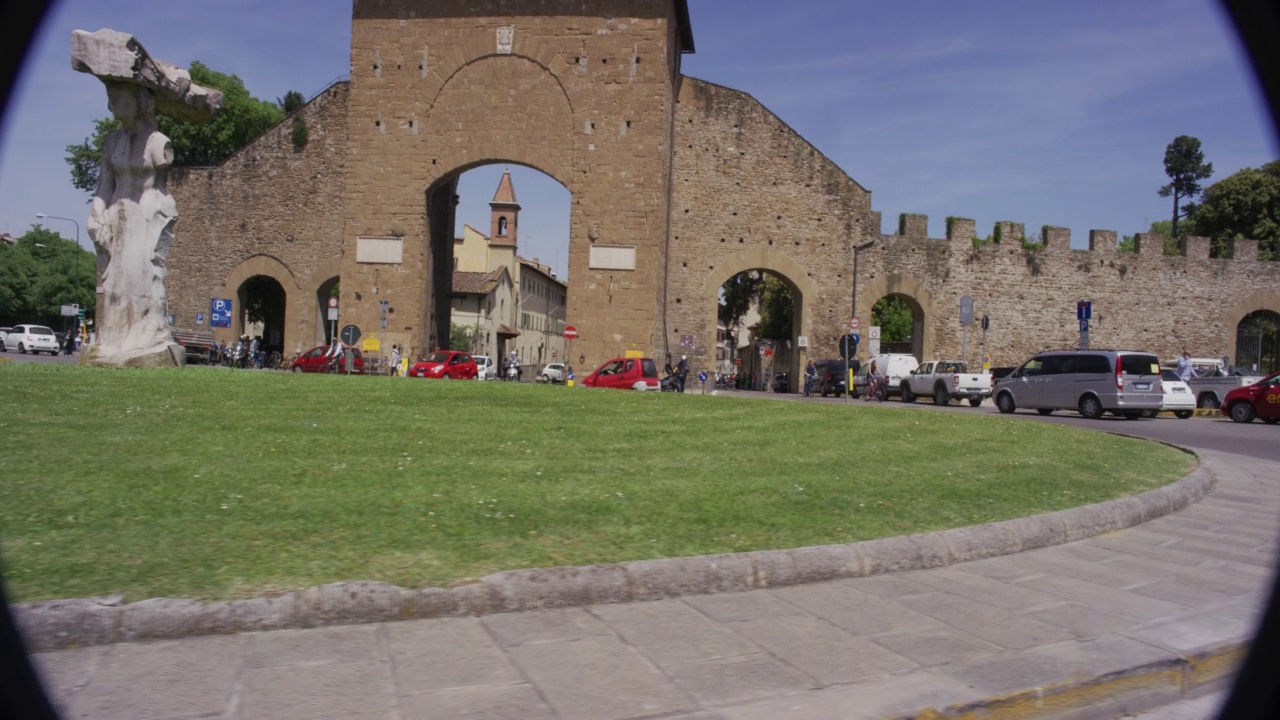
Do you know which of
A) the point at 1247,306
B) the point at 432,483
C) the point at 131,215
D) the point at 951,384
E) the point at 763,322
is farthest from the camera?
the point at 763,322

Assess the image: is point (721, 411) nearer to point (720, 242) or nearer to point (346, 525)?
point (346, 525)

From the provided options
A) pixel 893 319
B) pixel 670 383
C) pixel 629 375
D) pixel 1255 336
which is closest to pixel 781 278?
pixel 670 383

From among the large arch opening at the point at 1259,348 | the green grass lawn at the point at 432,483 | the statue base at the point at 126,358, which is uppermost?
the large arch opening at the point at 1259,348

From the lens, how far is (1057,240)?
130 ft

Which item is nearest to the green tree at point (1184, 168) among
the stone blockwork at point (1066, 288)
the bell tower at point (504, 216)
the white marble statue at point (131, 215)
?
the stone blockwork at point (1066, 288)

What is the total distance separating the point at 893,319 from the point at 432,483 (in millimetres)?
60224

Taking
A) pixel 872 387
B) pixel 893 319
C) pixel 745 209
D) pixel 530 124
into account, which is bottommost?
pixel 872 387

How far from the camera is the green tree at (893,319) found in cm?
6334

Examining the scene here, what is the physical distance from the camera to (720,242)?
3634cm

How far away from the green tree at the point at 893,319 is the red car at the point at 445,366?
37122mm

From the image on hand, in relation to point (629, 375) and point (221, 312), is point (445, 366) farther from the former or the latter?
point (221, 312)

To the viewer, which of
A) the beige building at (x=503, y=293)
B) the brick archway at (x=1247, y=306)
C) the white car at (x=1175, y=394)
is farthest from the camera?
the beige building at (x=503, y=293)

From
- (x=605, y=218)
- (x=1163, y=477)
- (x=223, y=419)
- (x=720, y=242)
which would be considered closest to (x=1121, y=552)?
(x=1163, y=477)

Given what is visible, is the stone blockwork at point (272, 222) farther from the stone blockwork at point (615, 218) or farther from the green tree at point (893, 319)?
the green tree at point (893, 319)
